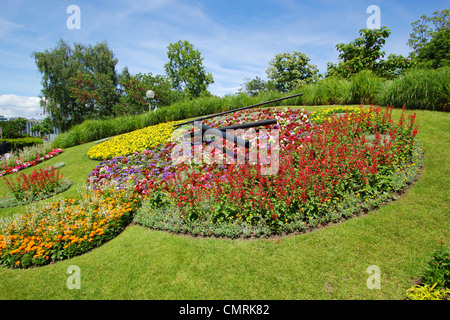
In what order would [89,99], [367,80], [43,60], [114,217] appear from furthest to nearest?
[89,99]
[43,60]
[367,80]
[114,217]

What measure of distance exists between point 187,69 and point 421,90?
3471cm

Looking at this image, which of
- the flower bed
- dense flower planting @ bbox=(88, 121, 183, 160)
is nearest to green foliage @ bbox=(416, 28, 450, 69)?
dense flower planting @ bbox=(88, 121, 183, 160)

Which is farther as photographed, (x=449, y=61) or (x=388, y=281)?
(x=449, y=61)

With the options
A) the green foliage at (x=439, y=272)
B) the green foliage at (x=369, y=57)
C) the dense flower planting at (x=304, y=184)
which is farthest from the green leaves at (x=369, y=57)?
the green foliage at (x=439, y=272)

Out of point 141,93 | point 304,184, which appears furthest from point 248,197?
point 141,93

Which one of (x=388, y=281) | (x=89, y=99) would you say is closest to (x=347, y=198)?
(x=388, y=281)

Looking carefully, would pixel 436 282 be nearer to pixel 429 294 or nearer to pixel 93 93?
pixel 429 294

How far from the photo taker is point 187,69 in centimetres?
3691

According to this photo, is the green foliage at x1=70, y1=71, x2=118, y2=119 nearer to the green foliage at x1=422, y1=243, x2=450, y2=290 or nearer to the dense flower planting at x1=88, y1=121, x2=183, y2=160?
the dense flower planting at x1=88, y1=121, x2=183, y2=160

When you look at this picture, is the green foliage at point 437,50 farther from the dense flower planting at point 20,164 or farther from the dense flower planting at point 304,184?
the dense flower planting at point 20,164

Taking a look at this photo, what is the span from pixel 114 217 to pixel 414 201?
5926mm

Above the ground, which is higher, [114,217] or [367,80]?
[367,80]
